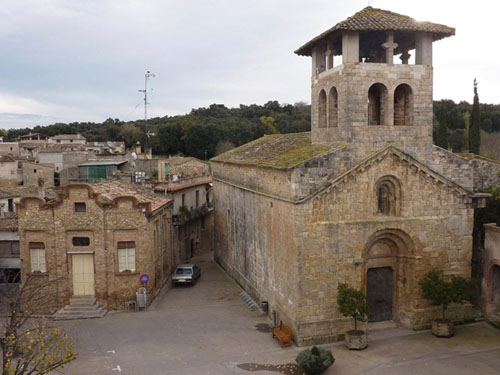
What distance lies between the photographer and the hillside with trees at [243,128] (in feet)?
202

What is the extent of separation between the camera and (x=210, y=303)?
26062 mm

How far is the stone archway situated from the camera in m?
20.8

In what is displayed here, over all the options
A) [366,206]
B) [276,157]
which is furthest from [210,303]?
[366,206]

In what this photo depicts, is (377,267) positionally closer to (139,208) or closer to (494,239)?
(494,239)

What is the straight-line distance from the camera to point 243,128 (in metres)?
76.9

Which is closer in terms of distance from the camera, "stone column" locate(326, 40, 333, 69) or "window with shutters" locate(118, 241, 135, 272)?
"stone column" locate(326, 40, 333, 69)

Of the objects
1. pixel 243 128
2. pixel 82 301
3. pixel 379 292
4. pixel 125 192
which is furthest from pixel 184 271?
pixel 243 128

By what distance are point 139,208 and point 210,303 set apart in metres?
6.89

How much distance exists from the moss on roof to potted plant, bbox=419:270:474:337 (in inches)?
287

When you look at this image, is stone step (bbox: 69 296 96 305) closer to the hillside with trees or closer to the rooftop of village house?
the rooftop of village house

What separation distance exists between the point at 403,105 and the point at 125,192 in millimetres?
16451

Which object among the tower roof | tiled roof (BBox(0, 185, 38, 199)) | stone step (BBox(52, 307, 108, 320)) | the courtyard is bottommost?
the courtyard

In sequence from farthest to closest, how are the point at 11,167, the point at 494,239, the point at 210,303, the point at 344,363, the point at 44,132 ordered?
the point at 44,132
the point at 11,167
the point at 210,303
the point at 494,239
the point at 344,363

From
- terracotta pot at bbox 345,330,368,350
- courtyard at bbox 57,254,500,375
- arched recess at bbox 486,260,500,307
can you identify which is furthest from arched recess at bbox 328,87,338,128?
courtyard at bbox 57,254,500,375
